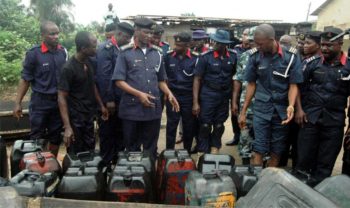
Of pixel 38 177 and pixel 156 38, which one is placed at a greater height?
pixel 156 38

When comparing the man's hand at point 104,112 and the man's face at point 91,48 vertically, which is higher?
the man's face at point 91,48

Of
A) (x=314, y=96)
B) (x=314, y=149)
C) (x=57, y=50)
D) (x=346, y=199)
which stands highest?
(x=57, y=50)

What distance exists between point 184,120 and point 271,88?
1.66m

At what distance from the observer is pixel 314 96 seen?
3670mm

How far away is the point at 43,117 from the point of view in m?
4.14

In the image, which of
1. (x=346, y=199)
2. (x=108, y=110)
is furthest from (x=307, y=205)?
(x=108, y=110)

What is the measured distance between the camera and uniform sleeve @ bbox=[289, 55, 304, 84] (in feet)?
12.1

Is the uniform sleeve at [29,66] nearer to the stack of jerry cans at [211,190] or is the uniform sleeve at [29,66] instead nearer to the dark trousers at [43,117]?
the dark trousers at [43,117]

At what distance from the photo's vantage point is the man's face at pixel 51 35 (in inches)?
161

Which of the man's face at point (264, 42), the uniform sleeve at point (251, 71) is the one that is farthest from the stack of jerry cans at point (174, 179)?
the man's face at point (264, 42)

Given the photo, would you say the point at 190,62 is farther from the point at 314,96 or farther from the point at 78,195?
the point at 78,195

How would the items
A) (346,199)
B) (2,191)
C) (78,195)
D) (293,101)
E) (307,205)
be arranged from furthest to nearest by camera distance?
(293,101)
(78,195)
(346,199)
(2,191)
(307,205)

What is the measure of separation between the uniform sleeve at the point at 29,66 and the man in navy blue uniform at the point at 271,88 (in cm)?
239

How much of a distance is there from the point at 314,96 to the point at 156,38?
8.67 ft
